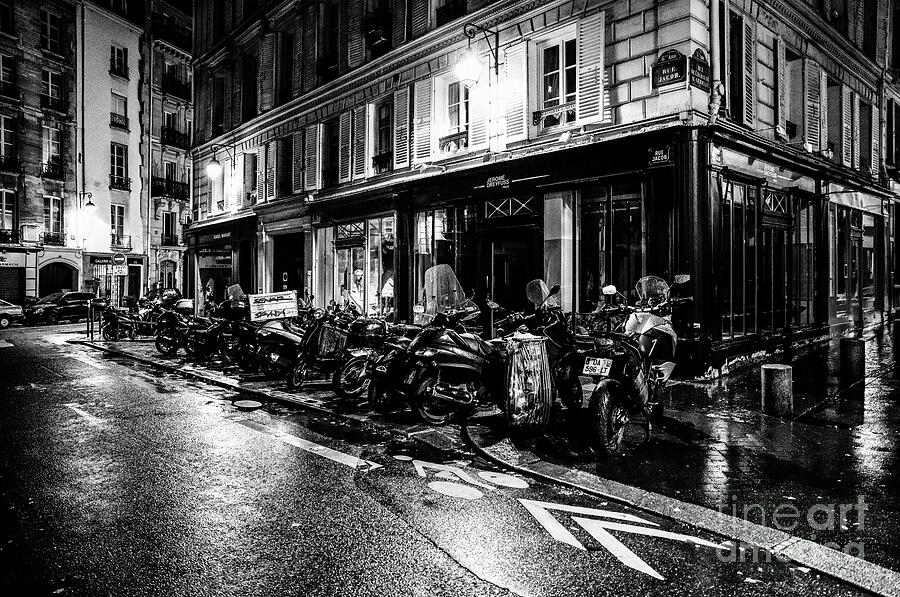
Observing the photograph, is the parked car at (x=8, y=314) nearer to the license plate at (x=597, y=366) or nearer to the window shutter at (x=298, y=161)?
the window shutter at (x=298, y=161)

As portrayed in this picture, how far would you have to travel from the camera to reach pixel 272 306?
37.2 ft

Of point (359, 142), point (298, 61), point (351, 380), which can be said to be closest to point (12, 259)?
point (298, 61)

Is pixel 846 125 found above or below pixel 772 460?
above

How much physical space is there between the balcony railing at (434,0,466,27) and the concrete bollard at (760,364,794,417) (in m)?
11.0

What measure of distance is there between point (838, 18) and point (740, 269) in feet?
30.1

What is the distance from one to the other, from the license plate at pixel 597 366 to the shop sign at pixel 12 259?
34537 millimetres

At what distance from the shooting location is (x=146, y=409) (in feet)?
26.6

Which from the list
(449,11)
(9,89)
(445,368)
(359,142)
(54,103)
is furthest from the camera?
(54,103)

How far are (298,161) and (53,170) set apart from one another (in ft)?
70.1

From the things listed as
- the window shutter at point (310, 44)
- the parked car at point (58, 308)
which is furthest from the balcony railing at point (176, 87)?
the window shutter at point (310, 44)

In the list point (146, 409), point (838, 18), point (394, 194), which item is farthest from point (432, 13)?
point (146, 409)

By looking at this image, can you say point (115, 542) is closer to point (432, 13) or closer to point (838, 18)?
point (432, 13)

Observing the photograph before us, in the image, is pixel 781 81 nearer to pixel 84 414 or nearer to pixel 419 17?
pixel 419 17

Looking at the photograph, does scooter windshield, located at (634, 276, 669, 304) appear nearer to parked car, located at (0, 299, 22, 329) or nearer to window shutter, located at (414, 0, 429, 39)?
window shutter, located at (414, 0, 429, 39)
